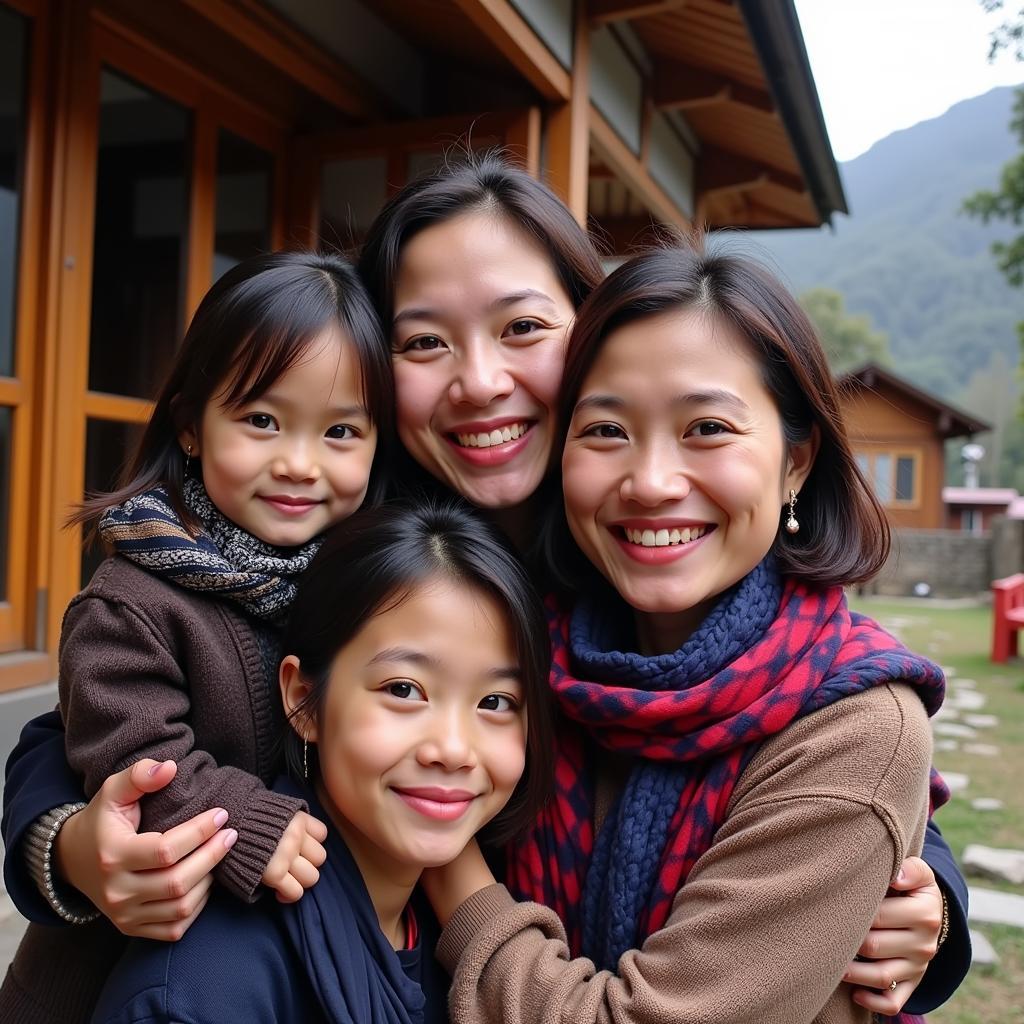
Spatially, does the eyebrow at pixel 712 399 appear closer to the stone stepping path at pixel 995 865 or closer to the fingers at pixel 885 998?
the fingers at pixel 885 998

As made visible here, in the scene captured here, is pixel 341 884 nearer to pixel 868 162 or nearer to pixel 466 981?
pixel 466 981

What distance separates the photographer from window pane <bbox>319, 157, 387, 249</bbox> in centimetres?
468

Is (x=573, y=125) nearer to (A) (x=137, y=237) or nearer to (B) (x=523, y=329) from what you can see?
(A) (x=137, y=237)

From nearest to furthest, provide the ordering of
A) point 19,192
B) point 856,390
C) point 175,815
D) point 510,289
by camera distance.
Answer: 1. point 175,815
2. point 510,289
3. point 856,390
4. point 19,192

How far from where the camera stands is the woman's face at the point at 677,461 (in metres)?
1.39

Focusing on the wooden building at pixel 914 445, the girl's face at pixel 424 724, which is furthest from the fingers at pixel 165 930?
the wooden building at pixel 914 445

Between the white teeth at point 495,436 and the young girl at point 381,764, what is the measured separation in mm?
202

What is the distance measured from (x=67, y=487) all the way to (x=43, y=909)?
2.48 metres

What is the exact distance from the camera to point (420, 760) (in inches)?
50.4

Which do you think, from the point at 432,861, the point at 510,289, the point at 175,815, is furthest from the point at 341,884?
the point at 510,289

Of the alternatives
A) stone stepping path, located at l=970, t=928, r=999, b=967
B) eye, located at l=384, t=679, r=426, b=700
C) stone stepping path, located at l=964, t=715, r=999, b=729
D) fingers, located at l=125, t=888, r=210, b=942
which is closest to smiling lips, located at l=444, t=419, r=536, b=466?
eye, located at l=384, t=679, r=426, b=700

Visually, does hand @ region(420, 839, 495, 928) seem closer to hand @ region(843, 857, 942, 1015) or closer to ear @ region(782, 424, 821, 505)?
hand @ region(843, 857, 942, 1015)

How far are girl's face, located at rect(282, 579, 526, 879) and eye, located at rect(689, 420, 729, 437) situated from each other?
0.37 metres

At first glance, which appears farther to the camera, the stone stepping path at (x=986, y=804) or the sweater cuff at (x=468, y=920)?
the stone stepping path at (x=986, y=804)
